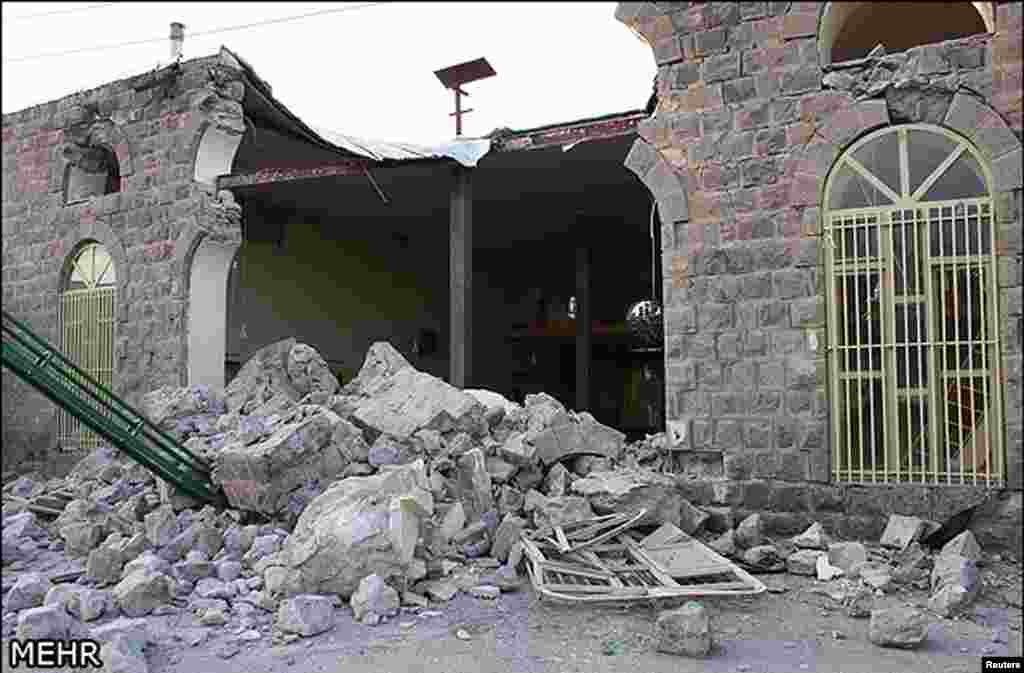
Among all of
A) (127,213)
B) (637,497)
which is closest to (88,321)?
(127,213)

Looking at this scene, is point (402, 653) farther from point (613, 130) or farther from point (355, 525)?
point (613, 130)

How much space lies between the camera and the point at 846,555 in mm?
6453

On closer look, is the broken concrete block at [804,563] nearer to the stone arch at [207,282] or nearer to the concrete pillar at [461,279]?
the concrete pillar at [461,279]

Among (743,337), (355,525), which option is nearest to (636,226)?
(743,337)

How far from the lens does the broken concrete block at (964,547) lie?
246 inches

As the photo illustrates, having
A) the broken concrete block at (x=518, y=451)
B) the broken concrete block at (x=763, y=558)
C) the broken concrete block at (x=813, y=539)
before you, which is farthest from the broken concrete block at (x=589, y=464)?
the broken concrete block at (x=813, y=539)

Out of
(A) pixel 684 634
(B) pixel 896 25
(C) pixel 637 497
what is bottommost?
(A) pixel 684 634

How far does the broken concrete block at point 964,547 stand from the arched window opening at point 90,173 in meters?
10.3

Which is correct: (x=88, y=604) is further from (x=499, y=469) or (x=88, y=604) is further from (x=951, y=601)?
(x=951, y=601)

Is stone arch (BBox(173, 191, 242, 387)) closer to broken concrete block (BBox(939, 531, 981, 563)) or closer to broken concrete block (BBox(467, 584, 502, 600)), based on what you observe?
broken concrete block (BBox(467, 584, 502, 600))

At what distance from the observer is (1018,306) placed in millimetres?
6551

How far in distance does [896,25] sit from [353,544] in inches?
277

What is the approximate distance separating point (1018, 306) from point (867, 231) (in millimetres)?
1208

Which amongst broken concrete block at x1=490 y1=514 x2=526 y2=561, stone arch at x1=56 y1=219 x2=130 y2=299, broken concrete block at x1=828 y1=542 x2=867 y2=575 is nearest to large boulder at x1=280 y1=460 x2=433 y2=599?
broken concrete block at x1=490 y1=514 x2=526 y2=561
